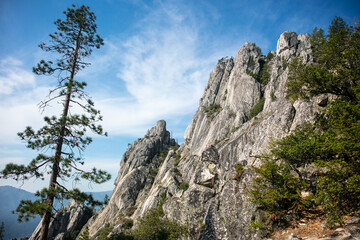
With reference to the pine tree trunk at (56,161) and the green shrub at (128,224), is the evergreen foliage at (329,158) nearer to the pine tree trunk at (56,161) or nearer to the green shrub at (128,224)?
the pine tree trunk at (56,161)

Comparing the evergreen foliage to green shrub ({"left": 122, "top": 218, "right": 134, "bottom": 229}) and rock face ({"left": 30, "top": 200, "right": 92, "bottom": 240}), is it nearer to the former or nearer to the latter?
green shrub ({"left": 122, "top": 218, "right": 134, "bottom": 229})

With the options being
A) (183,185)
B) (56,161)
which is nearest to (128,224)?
(183,185)

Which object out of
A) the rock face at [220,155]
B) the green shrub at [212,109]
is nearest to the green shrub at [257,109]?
the rock face at [220,155]

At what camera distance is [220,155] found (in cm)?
4047

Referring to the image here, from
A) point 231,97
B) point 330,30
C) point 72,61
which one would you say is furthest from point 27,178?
point 330,30

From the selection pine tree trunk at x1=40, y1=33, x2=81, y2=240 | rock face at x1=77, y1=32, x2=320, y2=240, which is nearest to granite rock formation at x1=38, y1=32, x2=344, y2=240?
rock face at x1=77, y1=32, x2=320, y2=240

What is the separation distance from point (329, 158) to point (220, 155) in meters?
27.9

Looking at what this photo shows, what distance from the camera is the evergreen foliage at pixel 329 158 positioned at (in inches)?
395

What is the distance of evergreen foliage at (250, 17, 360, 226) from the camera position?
1003 centimetres

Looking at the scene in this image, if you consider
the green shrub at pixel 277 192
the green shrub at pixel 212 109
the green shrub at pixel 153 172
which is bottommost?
the green shrub at pixel 277 192

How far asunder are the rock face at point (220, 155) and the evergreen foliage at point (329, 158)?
103 inches

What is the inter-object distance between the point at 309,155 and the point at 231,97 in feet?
175

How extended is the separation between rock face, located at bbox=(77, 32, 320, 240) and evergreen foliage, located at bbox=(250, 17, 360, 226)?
263 centimetres

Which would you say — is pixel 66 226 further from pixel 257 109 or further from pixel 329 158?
pixel 329 158
